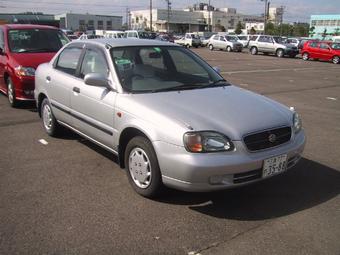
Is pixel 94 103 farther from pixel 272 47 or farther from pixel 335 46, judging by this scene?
pixel 272 47

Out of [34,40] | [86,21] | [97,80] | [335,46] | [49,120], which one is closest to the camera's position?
[97,80]

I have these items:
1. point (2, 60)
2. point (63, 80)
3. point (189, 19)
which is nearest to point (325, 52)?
point (2, 60)

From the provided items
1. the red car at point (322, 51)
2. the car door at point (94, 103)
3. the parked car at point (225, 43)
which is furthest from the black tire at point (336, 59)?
the car door at point (94, 103)

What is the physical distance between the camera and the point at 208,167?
3.52 m

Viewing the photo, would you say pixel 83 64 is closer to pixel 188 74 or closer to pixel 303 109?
pixel 188 74

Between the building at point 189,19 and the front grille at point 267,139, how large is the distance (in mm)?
124903

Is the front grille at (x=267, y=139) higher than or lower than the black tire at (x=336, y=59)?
higher

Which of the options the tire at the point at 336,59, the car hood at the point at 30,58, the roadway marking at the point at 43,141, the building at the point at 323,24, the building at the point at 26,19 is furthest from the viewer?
the building at the point at 323,24

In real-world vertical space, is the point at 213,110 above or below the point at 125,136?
above

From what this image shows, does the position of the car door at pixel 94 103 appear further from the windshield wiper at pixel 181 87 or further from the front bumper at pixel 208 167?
the front bumper at pixel 208 167

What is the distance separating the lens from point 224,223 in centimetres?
368

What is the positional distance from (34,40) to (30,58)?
950mm

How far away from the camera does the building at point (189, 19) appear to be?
13200 cm

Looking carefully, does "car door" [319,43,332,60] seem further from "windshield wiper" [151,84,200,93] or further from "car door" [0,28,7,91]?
"windshield wiper" [151,84,200,93]
